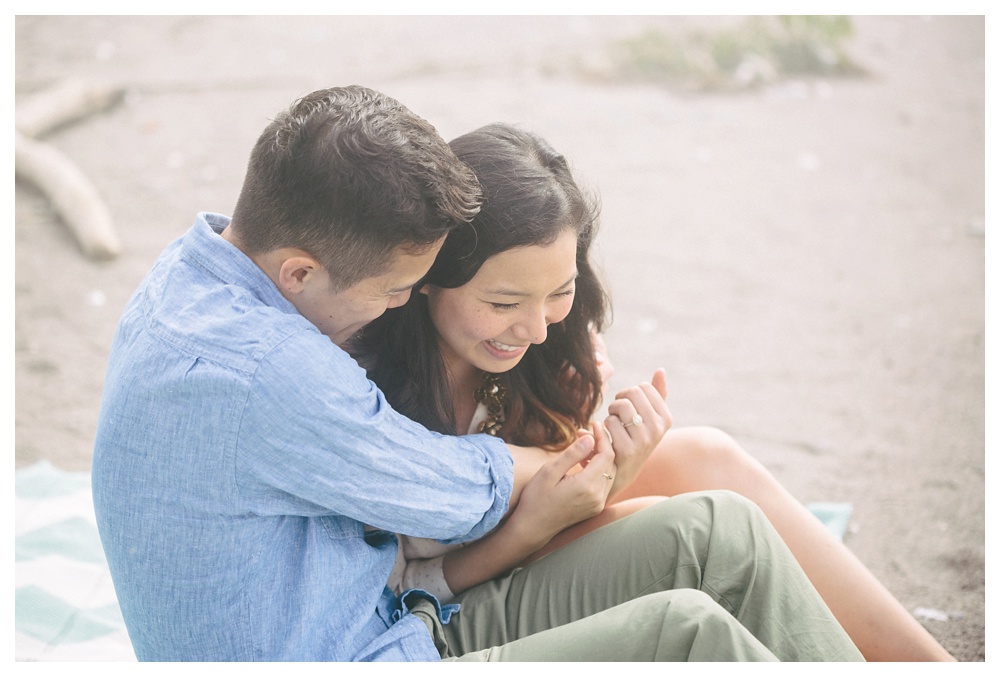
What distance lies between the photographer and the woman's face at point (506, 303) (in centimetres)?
227

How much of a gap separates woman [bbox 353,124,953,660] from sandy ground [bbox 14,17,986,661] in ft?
2.74

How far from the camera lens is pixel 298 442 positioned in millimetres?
1745

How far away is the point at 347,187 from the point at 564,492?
91 cm

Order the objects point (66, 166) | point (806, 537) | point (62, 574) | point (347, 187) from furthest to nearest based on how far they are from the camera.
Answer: point (66, 166) → point (62, 574) → point (806, 537) → point (347, 187)

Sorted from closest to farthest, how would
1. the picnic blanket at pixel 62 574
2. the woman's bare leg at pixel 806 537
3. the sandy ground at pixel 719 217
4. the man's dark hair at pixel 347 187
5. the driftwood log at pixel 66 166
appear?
the man's dark hair at pixel 347 187, the woman's bare leg at pixel 806 537, the picnic blanket at pixel 62 574, the sandy ground at pixel 719 217, the driftwood log at pixel 66 166

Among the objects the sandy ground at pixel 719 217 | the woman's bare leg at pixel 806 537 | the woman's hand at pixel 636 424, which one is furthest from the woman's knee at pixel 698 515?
the sandy ground at pixel 719 217

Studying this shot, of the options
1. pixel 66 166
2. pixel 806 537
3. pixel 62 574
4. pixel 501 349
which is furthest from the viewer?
pixel 66 166

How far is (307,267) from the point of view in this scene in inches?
75.3

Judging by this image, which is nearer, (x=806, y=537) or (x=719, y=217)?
(x=806, y=537)

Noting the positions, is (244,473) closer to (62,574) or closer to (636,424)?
(636,424)

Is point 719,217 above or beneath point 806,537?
beneath

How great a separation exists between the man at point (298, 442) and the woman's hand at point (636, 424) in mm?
368

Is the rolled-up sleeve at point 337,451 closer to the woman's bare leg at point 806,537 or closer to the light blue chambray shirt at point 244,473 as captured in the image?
the light blue chambray shirt at point 244,473

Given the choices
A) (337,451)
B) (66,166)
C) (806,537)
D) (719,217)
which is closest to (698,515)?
(806,537)
